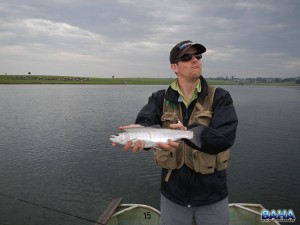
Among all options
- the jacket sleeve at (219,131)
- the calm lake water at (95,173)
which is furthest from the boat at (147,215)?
the jacket sleeve at (219,131)

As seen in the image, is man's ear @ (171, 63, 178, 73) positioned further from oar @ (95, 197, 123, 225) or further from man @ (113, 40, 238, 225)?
oar @ (95, 197, 123, 225)

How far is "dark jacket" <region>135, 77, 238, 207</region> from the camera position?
4.47 meters

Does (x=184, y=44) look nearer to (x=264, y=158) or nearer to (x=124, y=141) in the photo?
(x=124, y=141)

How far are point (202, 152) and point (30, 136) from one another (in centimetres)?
3016

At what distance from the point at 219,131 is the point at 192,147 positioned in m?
0.53

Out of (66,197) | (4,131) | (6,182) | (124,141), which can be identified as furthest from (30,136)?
(124,141)

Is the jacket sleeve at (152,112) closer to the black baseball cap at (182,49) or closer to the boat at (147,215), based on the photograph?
the black baseball cap at (182,49)

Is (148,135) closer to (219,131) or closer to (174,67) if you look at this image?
(219,131)

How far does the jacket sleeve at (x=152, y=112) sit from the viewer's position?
521 centimetres

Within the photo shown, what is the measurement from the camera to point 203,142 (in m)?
4.46

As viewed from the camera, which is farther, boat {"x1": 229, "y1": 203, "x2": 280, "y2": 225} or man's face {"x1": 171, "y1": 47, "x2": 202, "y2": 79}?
boat {"x1": 229, "y1": 203, "x2": 280, "y2": 225}

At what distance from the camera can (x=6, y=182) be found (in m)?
19.2

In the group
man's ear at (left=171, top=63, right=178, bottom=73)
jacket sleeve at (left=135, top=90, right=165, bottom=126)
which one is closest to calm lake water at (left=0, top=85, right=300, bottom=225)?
jacket sleeve at (left=135, top=90, right=165, bottom=126)

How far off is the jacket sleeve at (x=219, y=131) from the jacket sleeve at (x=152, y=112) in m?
0.87
